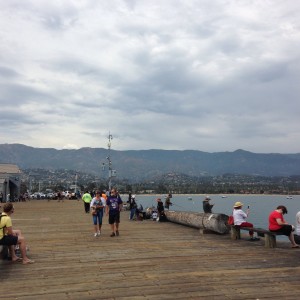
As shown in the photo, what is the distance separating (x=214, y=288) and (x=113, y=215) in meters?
7.25

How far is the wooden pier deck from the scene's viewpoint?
640 cm

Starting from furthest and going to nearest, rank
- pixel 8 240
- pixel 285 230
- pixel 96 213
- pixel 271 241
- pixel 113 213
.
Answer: pixel 96 213, pixel 113 213, pixel 285 230, pixel 271 241, pixel 8 240

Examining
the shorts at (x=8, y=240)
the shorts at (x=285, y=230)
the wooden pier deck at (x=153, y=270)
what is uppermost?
the shorts at (x=8, y=240)

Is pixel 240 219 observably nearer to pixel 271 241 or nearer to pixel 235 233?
pixel 235 233

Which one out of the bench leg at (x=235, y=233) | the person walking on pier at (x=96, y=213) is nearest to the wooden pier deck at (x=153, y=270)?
the bench leg at (x=235, y=233)

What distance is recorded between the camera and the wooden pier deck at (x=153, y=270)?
6.40 metres

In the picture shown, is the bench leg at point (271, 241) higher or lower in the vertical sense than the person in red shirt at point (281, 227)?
lower

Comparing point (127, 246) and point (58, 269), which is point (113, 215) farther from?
point (58, 269)

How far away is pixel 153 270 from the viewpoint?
7957 millimetres

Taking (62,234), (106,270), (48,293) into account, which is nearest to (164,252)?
(106,270)

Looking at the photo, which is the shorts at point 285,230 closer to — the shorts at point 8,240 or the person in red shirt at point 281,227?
the person in red shirt at point 281,227

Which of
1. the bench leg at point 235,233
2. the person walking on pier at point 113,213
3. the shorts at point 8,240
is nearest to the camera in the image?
the shorts at point 8,240

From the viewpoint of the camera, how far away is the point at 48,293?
638cm

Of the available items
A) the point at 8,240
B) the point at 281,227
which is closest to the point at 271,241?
the point at 281,227
